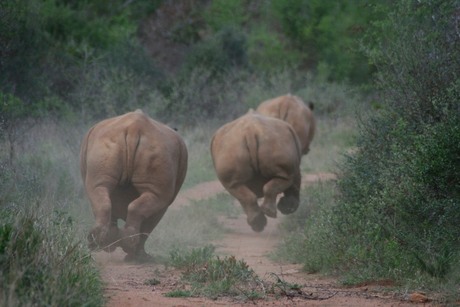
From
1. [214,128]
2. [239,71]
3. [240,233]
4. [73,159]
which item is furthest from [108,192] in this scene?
[239,71]

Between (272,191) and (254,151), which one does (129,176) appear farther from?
(272,191)

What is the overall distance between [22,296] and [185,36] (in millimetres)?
31905

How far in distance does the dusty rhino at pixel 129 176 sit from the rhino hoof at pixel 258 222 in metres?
3.21

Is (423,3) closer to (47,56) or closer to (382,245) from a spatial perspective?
(382,245)

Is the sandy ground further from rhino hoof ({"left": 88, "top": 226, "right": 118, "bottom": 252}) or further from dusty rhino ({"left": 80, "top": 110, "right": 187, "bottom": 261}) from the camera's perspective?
dusty rhino ({"left": 80, "top": 110, "right": 187, "bottom": 261})

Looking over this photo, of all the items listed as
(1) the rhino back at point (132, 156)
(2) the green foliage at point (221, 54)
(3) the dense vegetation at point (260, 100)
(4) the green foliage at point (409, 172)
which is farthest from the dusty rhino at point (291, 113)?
(1) the rhino back at point (132, 156)

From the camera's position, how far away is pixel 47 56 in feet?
78.2

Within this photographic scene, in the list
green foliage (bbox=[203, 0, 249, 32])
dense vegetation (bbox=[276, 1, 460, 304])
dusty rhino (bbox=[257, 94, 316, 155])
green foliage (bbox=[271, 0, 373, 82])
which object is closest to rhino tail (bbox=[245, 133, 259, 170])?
dense vegetation (bbox=[276, 1, 460, 304])

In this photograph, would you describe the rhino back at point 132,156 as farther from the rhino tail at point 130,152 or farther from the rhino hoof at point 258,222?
the rhino hoof at point 258,222

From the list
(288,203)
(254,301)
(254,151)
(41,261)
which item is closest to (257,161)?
(254,151)

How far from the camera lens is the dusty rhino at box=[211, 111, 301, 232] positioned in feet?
44.5

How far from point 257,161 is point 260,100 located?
43.8 feet

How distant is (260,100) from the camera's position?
26.8 m

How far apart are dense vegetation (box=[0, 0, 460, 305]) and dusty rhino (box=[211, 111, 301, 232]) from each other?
67 cm
